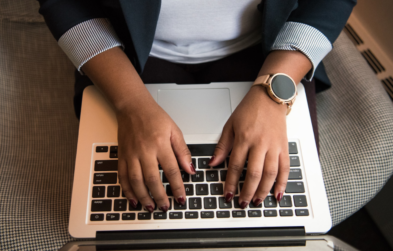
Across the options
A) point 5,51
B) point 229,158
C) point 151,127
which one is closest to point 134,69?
point 151,127

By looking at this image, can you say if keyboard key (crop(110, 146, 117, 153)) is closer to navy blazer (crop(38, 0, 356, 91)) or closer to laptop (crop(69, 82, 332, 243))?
laptop (crop(69, 82, 332, 243))

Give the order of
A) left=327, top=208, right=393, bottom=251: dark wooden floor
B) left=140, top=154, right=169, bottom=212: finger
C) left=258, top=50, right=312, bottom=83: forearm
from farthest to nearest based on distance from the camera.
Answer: left=327, top=208, right=393, bottom=251: dark wooden floor → left=258, top=50, right=312, bottom=83: forearm → left=140, top=154, right=169, bottom=212: finger

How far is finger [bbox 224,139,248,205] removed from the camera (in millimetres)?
506

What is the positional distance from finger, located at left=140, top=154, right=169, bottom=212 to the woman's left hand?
0.36 ft

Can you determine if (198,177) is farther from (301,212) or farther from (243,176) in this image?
(301,212)

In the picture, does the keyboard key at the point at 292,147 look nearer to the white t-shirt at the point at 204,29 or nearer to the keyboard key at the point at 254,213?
the keyboard key at the point at 254,213

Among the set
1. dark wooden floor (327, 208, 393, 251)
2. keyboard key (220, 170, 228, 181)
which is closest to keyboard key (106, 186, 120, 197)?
keyboard key (220, 170, 228, 181)

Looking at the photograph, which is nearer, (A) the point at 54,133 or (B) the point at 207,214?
(B) the point at 207,214

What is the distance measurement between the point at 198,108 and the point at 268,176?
0.23 metres

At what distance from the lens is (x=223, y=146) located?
1.75 ft

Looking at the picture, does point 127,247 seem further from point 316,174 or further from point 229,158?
point 316,174

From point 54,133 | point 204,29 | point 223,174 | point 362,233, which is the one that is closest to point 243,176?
point 223,174

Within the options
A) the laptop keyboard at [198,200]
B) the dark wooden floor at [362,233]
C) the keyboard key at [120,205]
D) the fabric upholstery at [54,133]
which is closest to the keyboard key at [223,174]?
the laptop keyboard at [198,200]

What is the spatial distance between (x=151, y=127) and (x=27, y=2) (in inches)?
29.6
